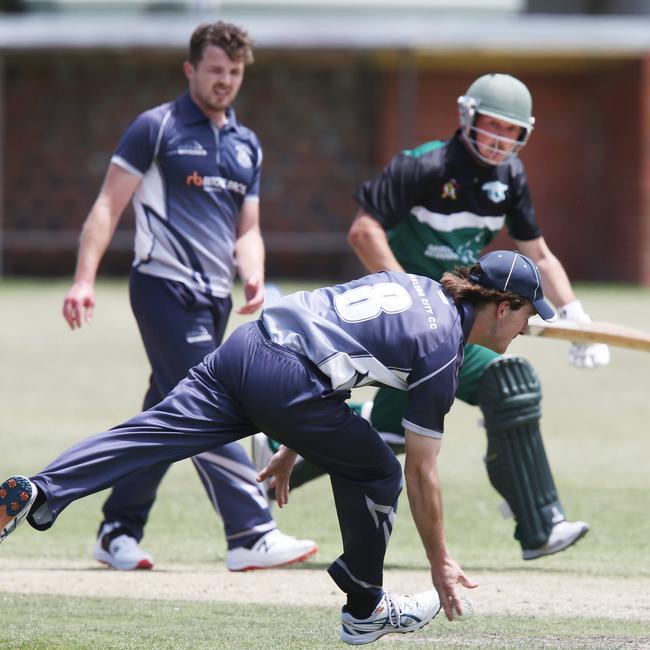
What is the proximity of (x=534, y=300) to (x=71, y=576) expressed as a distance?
269 centimetres

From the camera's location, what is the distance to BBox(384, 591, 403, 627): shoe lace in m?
5.12

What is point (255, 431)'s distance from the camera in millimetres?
5039

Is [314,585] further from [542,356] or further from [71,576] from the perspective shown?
[542,356]

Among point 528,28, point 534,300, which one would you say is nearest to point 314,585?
point 534,300

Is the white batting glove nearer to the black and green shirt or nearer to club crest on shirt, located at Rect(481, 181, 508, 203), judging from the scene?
the black and green shirt

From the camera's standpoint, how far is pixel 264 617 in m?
5.60

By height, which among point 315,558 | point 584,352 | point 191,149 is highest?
point 191,149

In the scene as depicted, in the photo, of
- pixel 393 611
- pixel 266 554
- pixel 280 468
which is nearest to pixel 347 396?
pixel 280 468

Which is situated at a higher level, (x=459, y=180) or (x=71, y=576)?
(x=459, y=180)

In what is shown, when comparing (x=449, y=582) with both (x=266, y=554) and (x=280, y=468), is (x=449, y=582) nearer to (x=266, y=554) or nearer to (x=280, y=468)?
(x=280, y=468)

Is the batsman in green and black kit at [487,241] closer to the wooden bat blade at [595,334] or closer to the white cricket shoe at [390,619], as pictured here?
the wooden bat blade at [595,334]

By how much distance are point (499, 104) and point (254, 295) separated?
145 cm

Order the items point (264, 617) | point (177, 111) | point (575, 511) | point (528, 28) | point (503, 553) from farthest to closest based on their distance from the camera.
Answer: point (528, 28), point (575, 511), point (503, 553), point (177, 111), point (264, 617)

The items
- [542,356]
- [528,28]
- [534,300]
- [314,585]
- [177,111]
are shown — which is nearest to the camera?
[534,300]
